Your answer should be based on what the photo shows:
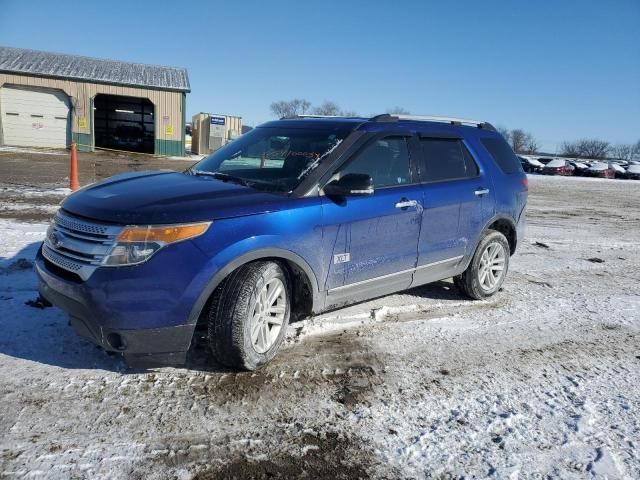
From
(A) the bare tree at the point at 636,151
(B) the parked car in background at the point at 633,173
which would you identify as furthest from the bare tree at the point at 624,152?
(B) the parked car in background at the point at 633,173

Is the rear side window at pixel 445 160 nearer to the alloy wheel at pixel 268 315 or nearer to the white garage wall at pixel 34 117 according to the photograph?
the alloy wheel at pixel 268 315

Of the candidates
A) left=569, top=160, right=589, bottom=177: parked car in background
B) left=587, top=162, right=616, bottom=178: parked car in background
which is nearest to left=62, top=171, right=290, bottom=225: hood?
left=587, top=162, right=616, bottom=178: parked car in background

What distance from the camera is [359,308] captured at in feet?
16.4

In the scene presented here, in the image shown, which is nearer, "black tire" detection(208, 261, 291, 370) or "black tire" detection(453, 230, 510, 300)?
"black tire" detection(208, 261, 291, 370)

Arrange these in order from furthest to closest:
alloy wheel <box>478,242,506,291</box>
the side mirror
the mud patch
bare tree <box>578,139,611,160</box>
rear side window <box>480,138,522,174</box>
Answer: bare tree <box>578,139,611,160</box>, rear side window <box>480,138,522,174</box>, alloy wheel <box>478,242,506,291</box>, the side mirror, the mud patch

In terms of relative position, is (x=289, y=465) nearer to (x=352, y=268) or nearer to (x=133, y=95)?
(x=352, y=268)

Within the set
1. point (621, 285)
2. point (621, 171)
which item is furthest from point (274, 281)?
point (621, 171)

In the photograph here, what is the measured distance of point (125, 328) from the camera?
3.09 meters

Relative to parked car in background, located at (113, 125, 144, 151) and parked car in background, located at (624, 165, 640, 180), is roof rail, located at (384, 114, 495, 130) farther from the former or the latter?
parked car in background, located at (624, 165, 640, 180)

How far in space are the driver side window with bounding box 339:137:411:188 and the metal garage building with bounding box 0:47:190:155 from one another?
88.9 ft

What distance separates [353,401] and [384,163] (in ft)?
6.64

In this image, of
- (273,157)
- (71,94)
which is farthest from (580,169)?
(273,157)

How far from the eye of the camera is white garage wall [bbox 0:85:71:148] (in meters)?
26.9

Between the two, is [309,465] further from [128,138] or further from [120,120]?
[120,120]
